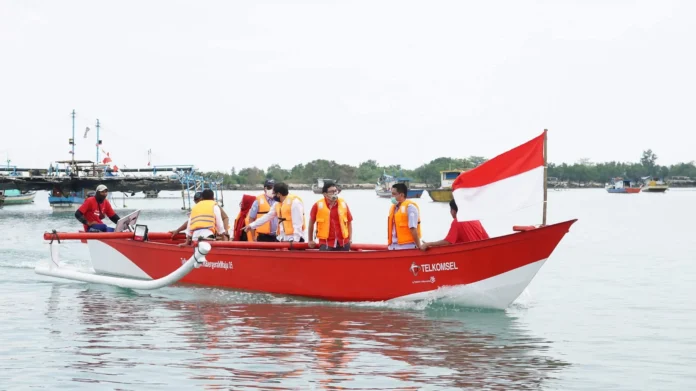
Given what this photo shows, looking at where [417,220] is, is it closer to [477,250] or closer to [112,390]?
[477,250]

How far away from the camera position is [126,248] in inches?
739

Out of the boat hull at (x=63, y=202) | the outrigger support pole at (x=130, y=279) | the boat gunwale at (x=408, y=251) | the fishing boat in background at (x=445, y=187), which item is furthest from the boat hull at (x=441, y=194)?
the boat gunwale at (x=408, y=251)

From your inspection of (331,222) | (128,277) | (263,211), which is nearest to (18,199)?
(128,277)

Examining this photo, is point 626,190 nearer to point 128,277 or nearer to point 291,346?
point 128,277

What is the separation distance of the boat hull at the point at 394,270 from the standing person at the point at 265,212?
2.94 feet

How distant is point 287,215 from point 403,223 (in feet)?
9.73

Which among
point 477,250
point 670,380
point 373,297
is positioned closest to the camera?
point 670,380

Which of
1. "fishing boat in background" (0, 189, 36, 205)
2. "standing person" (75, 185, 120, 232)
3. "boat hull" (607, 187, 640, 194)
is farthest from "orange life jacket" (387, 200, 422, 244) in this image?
"boat hull" (607, 187, 640, 194)

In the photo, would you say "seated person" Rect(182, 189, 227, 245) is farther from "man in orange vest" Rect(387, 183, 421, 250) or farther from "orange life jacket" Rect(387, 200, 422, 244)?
"orange life jacket" Rect(387, 200, 422, 244)

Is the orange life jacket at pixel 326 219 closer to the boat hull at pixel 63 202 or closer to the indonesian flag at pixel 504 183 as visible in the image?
the indonesian flag at pixel 504 183

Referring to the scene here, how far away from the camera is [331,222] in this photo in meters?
14.9

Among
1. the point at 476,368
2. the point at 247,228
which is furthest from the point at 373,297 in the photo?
the point at 476,368

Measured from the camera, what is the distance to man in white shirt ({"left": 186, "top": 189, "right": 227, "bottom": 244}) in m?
16.8

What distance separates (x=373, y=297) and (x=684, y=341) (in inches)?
197
